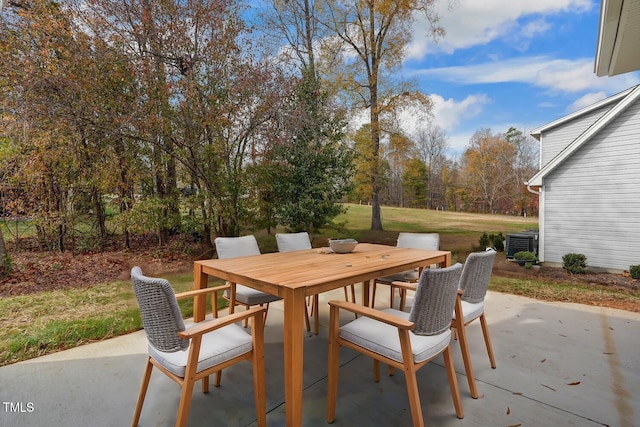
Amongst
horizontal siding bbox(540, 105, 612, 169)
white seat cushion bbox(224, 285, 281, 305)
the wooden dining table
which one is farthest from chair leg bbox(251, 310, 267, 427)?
horizontal siding bbox(540, 105, 612, 169)

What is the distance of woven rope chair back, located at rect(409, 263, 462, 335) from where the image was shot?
1507 mm

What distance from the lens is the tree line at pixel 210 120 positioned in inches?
181

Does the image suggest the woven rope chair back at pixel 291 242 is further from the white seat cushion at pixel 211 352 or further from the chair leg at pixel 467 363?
the chair leg at pixel 467 363

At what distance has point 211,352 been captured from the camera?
1.51 m

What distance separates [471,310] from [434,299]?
766mm

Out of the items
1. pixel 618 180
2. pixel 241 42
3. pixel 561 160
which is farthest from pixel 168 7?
pixel 618 180

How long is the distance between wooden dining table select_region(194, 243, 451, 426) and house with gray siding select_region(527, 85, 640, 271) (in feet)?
14.6

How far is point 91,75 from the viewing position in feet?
15.7

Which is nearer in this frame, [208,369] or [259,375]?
[208,369]

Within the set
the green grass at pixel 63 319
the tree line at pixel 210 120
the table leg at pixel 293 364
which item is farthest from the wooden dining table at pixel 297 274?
the tree line at pixel 210 120

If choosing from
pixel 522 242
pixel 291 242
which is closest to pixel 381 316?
pixel 291 242

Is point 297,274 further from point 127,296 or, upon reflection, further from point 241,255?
point 127,296

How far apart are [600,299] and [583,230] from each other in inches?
83.2

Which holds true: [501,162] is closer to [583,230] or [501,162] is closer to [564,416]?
[583,230]
